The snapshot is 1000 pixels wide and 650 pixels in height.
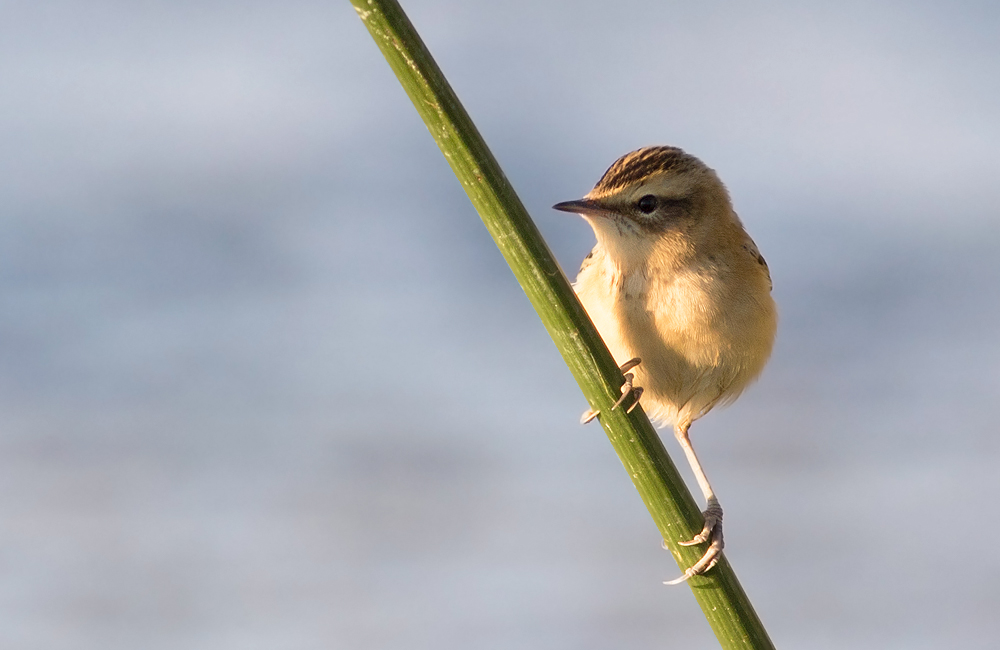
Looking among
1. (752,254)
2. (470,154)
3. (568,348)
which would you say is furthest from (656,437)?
(752,254)

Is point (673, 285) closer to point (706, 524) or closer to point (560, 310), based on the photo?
point (706, 524)

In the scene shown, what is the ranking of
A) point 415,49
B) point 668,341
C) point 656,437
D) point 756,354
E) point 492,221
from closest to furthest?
point 415,49 < point 492,221 < point 656,437 < point 668,341 < point 756,354

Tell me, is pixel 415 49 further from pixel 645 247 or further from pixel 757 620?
pixel 645 247

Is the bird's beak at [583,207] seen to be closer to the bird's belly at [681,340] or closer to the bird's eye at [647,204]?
the bird's eye at [647,204]

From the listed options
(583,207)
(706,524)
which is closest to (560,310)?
(583,207)

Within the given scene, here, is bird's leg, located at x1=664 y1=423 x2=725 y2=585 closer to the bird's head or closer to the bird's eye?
the bird's head

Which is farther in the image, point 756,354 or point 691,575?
point 756,354

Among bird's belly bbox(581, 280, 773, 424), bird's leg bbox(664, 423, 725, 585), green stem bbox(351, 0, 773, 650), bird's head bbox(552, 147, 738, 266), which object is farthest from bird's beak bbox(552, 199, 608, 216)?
green stem bbox(351, 0, 773, 650)
